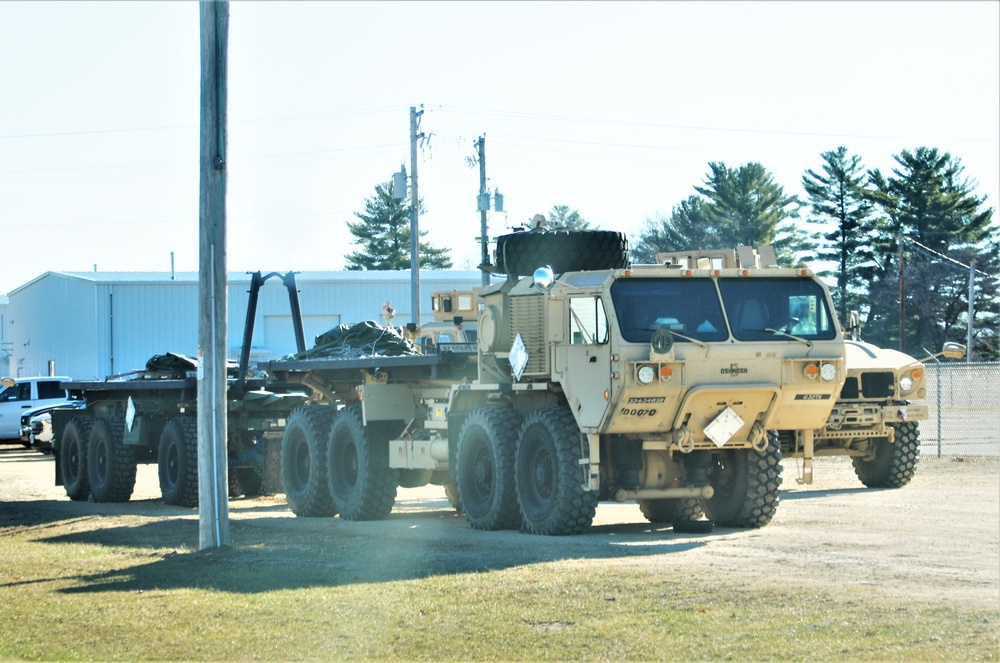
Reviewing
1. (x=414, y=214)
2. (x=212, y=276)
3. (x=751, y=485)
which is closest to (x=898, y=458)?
(x=751, y=485)

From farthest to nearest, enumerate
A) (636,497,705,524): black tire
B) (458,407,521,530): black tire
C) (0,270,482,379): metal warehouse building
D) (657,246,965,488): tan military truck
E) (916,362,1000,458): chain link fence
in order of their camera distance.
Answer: (0,270,482,379): metal warehouse building → (916,362,1000,458): chain link fence → (657,246,965,488): tan military truck → (636,497,705,524): black tire → (458,407,521,530): black tire

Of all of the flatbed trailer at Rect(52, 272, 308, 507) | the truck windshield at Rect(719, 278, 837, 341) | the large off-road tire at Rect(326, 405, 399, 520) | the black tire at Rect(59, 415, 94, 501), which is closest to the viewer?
the truck windshield at Rect(719, 278, 837, 341)

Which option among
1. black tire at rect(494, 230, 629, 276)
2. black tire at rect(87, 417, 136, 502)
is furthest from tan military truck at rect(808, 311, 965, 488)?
black tire at rect(87, 417, 136, 502)

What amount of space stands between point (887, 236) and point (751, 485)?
188 ft

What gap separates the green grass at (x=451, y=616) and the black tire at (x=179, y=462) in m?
7.76

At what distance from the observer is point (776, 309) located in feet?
50.0

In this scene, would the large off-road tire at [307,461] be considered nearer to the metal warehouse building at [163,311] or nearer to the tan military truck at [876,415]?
the tan military truck at [876,415]

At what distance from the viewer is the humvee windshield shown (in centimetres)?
1463

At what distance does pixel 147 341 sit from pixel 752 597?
55.6 meters

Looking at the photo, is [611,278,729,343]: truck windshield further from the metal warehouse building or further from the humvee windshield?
the metal warehouse building

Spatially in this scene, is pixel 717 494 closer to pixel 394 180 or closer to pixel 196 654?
pixel 196 654

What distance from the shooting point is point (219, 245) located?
48.8 ft

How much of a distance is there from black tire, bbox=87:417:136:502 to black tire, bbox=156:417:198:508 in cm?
102

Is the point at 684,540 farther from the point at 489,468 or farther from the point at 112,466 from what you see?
the point at 112,466
